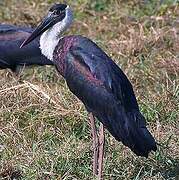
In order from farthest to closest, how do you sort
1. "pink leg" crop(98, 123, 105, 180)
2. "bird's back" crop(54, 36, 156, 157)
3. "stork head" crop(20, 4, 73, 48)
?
"stork head" crop(20, 4, 73, 48) < "pink leg" crop(98, 123, 105, 180) < "bird's back" crop(54, 36, 156, 157)

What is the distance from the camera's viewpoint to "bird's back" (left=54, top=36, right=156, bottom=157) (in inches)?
191

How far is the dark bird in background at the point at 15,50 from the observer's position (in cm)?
723

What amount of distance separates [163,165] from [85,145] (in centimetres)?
59

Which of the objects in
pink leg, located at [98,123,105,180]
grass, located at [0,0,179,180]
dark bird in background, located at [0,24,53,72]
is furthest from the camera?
dark bird in background, located at [0,24,53,72]

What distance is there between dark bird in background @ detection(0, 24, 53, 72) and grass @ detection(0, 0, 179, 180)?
0.09 meters

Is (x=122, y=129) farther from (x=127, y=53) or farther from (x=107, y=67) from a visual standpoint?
(x=127, y=53)

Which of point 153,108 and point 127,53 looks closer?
point 153,108

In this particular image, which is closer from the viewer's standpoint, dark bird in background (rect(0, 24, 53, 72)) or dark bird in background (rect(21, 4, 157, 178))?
dark bird in background (rect(21, 4, 157, 178))

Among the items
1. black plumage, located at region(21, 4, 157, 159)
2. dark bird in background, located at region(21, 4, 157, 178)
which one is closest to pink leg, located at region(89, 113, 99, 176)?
dark bird in background, located at region(21, 4, 157, 178)

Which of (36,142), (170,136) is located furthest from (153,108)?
(36,142)

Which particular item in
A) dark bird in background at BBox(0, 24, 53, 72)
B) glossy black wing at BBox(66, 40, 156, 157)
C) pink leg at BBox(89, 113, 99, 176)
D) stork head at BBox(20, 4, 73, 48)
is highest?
stork head at BBox(20, 4, 73, 48)

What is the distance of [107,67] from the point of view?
196 inches

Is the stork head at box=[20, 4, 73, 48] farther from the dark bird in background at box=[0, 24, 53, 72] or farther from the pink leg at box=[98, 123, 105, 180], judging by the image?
the dark bird in background at box=[0, 24, 53, 72]

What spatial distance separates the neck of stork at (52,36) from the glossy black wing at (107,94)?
25cm
